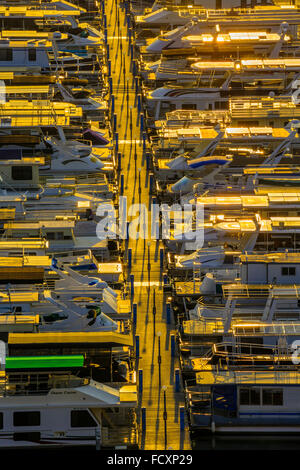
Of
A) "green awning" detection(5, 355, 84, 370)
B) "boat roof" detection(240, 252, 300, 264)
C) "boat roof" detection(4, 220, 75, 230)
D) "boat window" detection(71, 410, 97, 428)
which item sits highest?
"boat roof" detection(4, 220, 75, 230)

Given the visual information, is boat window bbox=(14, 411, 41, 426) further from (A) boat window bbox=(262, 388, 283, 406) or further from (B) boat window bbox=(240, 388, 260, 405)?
(A) boat window bbox=(262, 388, 283, 406)

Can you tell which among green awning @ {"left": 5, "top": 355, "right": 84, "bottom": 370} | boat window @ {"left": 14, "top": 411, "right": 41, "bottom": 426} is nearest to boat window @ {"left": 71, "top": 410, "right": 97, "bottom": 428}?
boat window @ {"left": 14, "top": 411, "right": 41, "bottom": 426}

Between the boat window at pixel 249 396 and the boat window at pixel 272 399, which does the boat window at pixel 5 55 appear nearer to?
the boat window at pixel 249 396

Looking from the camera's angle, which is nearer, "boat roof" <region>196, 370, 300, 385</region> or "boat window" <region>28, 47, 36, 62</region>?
"boat roof" <region>196, 370, 300, 385</region>

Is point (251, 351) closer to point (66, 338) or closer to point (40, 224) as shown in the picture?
point (66, 338)

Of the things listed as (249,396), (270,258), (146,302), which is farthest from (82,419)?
(146,302)

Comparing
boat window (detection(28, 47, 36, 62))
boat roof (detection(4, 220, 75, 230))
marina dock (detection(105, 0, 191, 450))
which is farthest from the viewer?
boat window (detection(28, 47, 36, 62))
